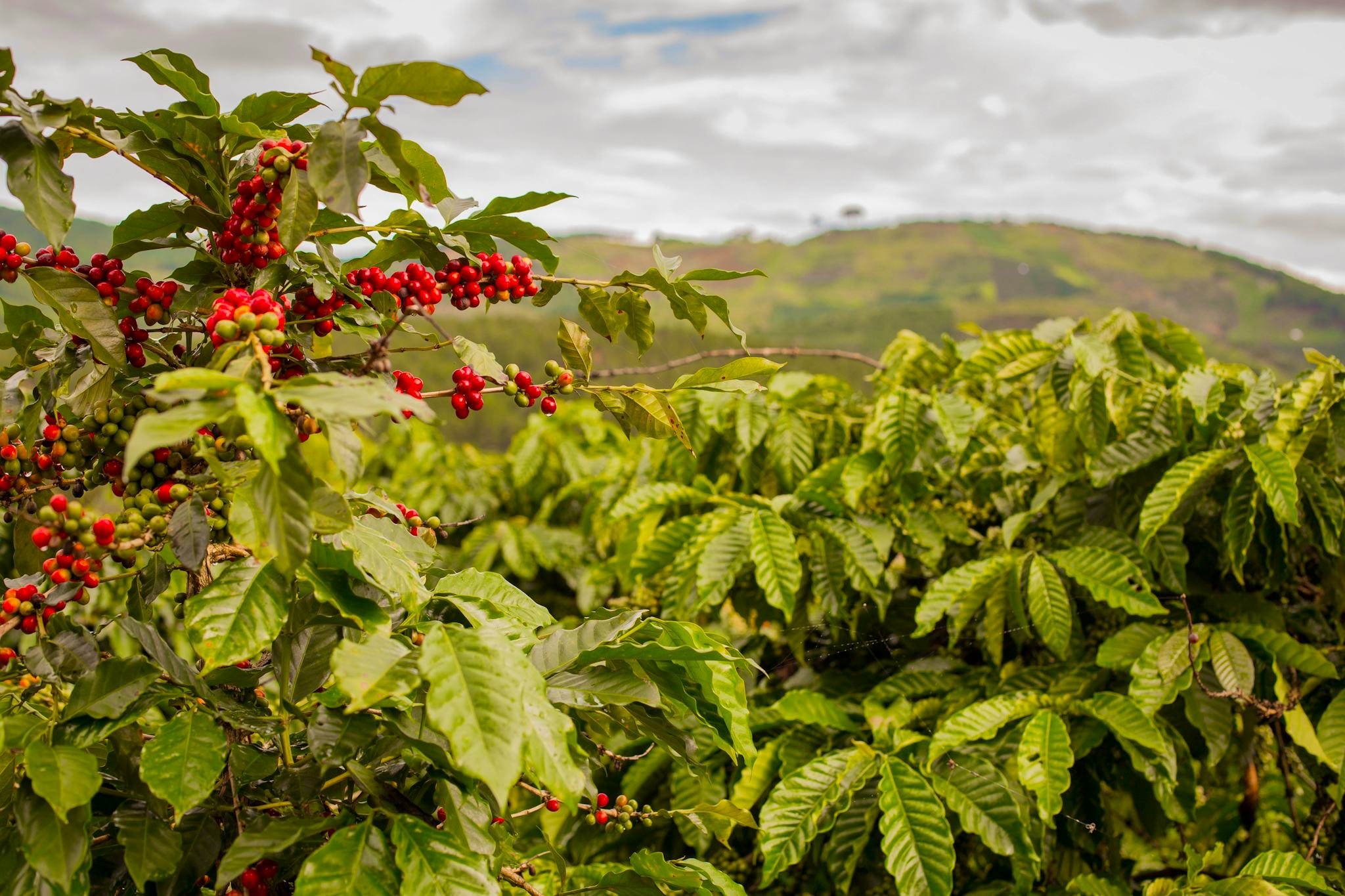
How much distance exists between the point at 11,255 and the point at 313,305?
300 mm

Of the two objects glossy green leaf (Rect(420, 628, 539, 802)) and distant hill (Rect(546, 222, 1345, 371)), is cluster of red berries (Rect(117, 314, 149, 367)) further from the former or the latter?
distant hill (Rect(546, 222, 1345, 371))

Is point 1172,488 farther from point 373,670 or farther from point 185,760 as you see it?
point 185,760

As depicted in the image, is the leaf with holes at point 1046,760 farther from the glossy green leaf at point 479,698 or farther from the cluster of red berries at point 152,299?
the cluster of red berries at point 152,299

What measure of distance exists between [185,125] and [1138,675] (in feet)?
5.78

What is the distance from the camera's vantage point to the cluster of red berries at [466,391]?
3.24 ft

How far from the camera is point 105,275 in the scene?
97cm

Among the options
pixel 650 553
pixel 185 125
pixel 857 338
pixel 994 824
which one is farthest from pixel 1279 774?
pixel 857 338

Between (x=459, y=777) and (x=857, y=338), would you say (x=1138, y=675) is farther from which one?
(x=857, y=338)

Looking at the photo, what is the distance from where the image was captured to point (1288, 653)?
167cm

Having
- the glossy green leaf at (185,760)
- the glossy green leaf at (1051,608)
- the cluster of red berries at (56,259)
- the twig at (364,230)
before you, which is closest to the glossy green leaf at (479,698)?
the glossy green leaf at (185,760)

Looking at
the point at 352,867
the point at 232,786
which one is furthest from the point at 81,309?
the point at 352,867

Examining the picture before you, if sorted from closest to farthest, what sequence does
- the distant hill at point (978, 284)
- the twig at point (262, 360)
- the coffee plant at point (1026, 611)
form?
the twig at point (262, 360) < the coffee plant at point (1026, 611) < the distant hill at point (978, 284)

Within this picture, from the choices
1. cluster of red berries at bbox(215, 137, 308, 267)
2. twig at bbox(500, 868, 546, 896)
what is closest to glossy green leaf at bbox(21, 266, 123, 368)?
cluster of red berries at bbox(215, 137, 308, 267)

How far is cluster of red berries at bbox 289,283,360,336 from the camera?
1.01 meters
